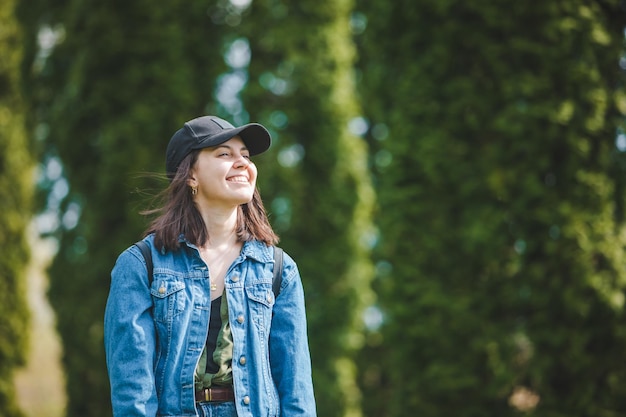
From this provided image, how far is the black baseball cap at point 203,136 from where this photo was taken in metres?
2.43

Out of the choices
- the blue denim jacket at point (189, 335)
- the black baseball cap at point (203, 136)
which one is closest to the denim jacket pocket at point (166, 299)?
the blue denim jacket at point (189, 335)

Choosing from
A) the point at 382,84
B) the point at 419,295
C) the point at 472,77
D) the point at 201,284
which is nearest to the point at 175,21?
the point at 382,84

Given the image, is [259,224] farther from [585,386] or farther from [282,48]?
[282,48]

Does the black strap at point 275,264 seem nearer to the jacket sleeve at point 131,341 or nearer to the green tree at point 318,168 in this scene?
the jacket sleeve at point 131,341

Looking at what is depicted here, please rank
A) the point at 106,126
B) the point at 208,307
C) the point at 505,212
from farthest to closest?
1. the point at 106,126
2. the point at 505,212
3. the point at 208,307

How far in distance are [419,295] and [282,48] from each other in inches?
132

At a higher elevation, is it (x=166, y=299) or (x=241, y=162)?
(x=241, y=162)

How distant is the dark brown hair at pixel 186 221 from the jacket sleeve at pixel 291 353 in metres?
0.21

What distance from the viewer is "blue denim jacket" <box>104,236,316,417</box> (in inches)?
85.9

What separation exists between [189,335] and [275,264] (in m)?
0.41

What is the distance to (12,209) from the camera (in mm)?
9672

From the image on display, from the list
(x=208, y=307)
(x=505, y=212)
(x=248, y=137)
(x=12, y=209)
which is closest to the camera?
(x=208, y=307)

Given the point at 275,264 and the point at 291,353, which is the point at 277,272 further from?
the point at 291,353

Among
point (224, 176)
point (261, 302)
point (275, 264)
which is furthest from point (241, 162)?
point (261, 302)
